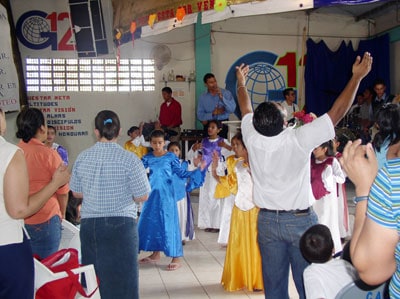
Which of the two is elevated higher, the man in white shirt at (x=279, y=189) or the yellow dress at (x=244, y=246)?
the man in white shirt at (x=279, y=189)

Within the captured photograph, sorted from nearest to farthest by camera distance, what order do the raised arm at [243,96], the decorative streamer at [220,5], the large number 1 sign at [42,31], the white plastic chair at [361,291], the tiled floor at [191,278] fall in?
the white plastic chair at [361,291] → the raised arm at [243,96] → the tiled floor at [191,278] → the decorative streamer at [220,5] → the large number 1 sign at [42,31]

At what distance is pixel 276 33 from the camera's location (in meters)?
10.7

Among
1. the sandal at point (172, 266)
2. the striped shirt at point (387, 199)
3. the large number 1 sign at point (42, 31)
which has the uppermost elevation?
the large number 1 sign at point (42, 31)

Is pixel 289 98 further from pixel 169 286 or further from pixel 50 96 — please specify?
pixel 169 286

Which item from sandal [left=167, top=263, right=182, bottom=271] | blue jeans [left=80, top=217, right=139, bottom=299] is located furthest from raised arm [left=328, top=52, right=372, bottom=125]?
sandal [left=167, top=263, right=182, bottom=271]

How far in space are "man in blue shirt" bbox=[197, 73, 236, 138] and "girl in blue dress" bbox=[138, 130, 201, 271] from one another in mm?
3682

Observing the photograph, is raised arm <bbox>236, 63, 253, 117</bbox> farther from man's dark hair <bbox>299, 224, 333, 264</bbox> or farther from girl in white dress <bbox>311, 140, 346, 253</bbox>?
girl in white dress <bbox>311, 140, 346, 253</bbox>

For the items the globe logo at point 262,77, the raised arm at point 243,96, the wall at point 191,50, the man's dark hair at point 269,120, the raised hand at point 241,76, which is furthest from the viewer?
the globe logo at point 262,77

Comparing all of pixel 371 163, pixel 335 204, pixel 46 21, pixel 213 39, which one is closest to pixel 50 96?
pixel 46 21

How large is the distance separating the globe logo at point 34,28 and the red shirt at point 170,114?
8.45 ft

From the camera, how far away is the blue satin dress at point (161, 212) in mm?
4688

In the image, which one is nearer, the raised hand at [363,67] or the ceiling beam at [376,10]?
the raised hand at [363,67]

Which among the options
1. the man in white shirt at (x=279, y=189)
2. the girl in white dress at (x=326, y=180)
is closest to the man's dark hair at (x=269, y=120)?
the man in white shirt at (x=279, y=189)

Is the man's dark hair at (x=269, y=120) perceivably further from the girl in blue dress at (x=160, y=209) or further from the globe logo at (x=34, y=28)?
the globe logo at (x=34, y=28)
